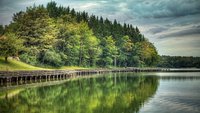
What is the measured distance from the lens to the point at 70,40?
10119cm

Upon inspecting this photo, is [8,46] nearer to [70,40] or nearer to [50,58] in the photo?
[50,58]

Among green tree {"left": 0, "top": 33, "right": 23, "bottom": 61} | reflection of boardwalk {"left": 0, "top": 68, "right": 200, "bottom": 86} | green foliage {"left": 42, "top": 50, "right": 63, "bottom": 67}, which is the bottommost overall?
reflection of boardwalk {"left": 0, "top": 68, "right": 200, "bottom": 86}

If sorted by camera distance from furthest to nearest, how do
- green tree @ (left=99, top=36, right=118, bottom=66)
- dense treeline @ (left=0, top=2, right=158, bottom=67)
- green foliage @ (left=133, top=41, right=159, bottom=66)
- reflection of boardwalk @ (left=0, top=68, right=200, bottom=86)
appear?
green foliage @ (left=133, top=41, right=159, bottom=66) → green tree @ (left=99, top=36, right=118, bottom=66) → dense treeline @ (left=0, top=2, right=158, bottom=67) → reflection of boardwalk @ (left=0, top=68, right=200, bottom=86)

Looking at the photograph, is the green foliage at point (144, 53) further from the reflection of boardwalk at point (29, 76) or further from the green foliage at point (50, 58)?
the green foliage at point (50, 58)

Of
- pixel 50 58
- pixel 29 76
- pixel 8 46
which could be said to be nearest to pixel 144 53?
pixel 50 58

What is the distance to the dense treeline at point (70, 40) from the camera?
8394 centimetres

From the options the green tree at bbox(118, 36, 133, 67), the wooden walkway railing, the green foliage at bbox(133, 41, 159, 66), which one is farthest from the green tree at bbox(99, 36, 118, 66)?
the wooden walkway railing

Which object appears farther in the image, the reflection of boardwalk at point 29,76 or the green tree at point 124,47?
the green tree at point 124,47

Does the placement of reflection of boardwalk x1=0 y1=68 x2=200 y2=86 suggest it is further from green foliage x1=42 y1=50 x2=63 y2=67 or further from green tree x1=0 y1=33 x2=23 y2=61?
green tree x1=0 y1=33 x2=23 y2=61

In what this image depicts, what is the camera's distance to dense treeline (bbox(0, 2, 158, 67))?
8394 cm

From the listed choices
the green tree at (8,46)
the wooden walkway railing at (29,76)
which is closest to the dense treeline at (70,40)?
the green tree at (8,46)

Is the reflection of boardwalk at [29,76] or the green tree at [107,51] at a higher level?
the green tree at [107,51]

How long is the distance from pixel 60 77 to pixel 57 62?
42.7 feet

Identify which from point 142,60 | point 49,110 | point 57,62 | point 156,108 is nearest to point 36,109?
point 49,110
